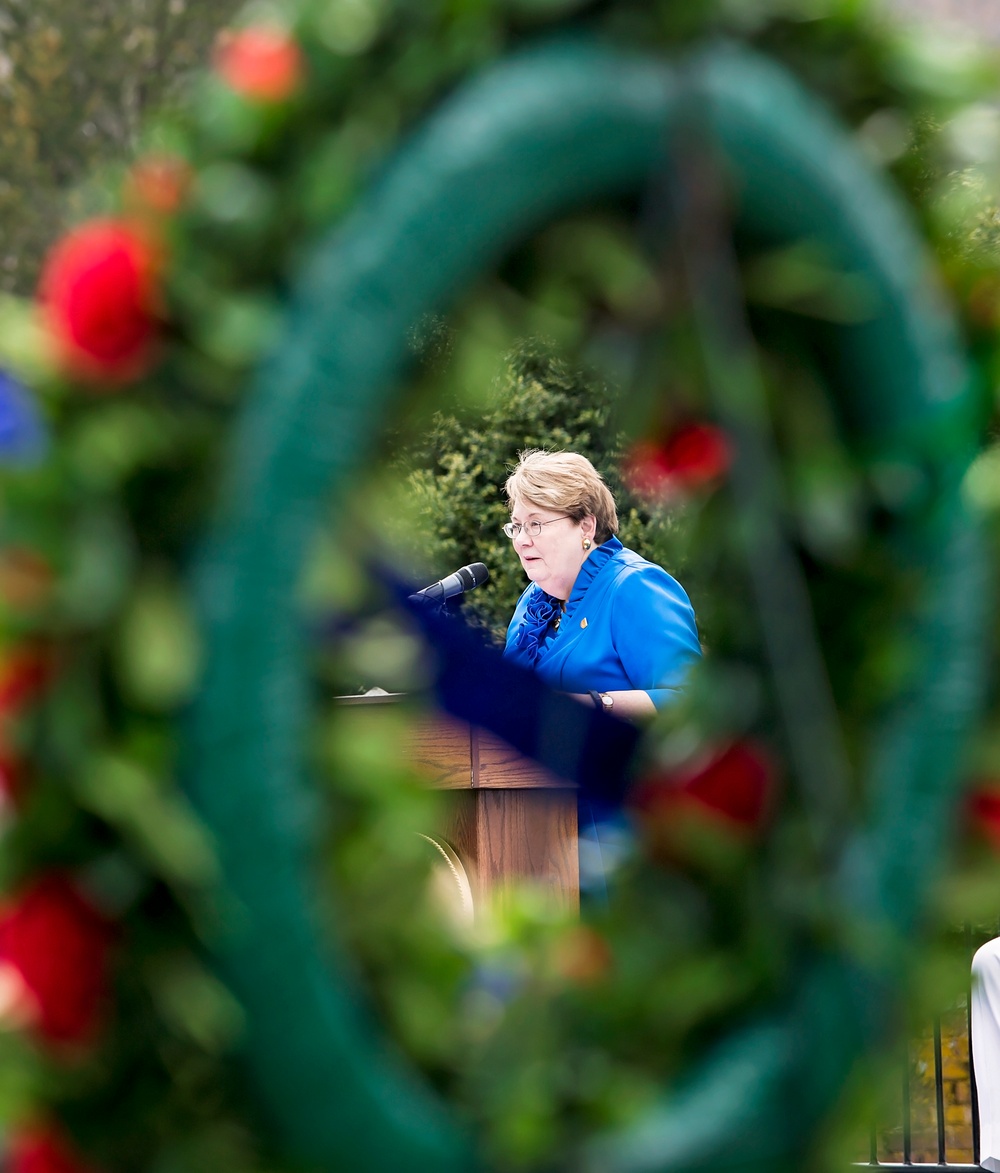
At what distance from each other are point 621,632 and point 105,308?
1758mm

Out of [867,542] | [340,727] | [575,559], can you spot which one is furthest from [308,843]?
[575,559]

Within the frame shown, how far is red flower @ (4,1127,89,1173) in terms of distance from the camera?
2.64 ft

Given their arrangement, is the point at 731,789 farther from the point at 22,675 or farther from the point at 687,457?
the point at 22,675

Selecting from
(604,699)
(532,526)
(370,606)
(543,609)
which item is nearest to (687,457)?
(370,606)

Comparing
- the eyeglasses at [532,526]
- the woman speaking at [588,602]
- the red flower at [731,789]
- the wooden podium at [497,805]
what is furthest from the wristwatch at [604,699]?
the red flower at [731,789]

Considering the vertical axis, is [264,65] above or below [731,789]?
above

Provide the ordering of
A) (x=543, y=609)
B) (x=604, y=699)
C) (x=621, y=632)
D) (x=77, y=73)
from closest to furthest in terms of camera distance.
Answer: (x=604, y=699), (x=621, y=632), (x=543, y=609), (x=77, y=73)

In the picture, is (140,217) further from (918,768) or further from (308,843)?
(918,768)

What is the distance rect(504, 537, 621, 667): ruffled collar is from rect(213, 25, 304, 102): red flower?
1.69 m

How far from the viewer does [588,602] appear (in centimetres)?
257

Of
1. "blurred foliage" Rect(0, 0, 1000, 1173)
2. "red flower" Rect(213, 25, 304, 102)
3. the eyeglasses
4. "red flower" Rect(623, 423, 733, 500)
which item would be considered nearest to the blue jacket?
the eyeglasses

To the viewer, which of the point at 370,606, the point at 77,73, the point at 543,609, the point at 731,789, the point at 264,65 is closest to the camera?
the point at 264,65

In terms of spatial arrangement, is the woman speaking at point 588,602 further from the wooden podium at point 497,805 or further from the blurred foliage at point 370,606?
the blurred foliage at point 370,606

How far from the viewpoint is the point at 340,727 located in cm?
85
